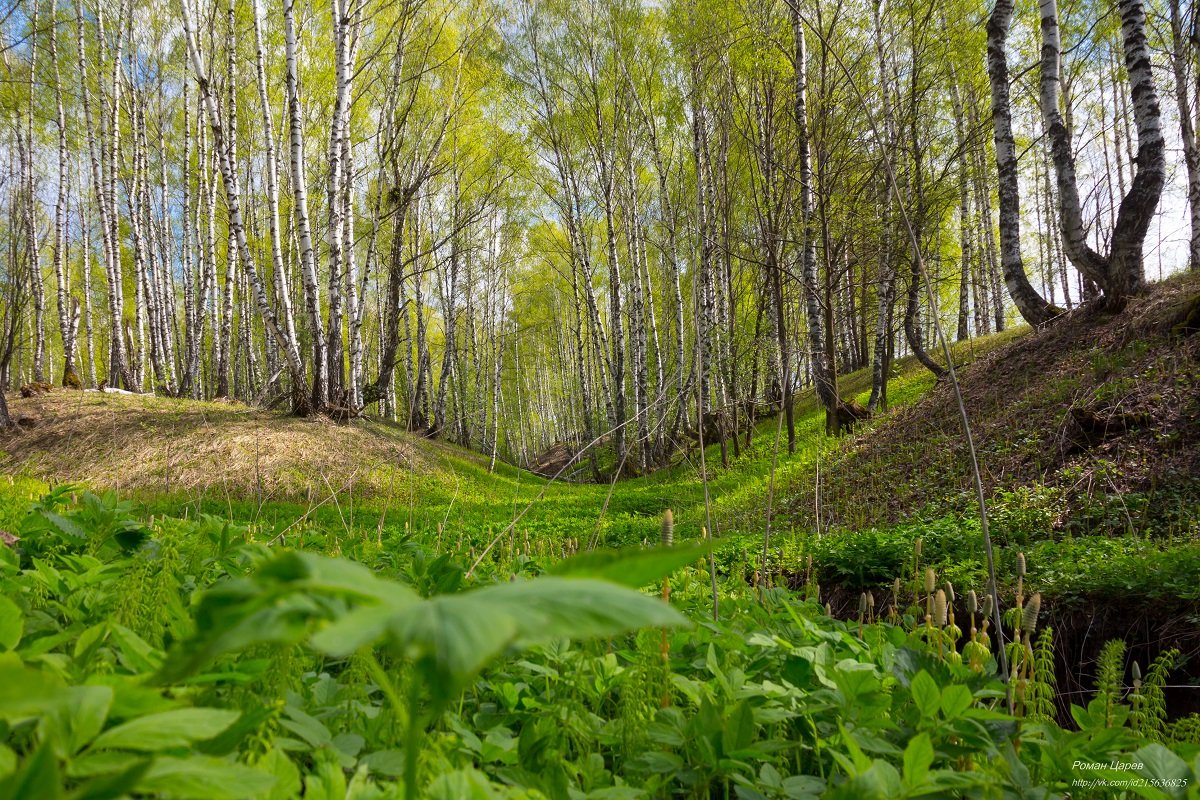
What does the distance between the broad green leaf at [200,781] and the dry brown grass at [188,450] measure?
22.6ft

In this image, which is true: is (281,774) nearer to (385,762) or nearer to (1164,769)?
(385,762)

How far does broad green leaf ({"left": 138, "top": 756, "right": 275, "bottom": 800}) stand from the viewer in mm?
458

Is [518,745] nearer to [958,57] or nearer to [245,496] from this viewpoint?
[245,496]

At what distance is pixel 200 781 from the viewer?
18.7 inches

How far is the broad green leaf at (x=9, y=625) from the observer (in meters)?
0.75

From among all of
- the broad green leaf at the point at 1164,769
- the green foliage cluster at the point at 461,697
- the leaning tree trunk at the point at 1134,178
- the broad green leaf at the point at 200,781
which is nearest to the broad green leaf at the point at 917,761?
the green foliage cluster at the point at 461,697

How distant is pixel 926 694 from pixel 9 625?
136cm

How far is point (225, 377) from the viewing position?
1388cm

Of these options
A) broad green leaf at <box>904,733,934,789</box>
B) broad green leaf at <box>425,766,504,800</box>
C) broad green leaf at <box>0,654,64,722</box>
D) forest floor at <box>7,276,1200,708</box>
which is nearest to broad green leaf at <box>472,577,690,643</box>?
broad green leaf at <box>0,654,64,722</box>

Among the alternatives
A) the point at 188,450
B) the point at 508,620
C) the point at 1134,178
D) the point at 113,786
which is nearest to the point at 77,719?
the point at 113,786

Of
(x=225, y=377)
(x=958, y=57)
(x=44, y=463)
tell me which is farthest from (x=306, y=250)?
(x=958, y=57)

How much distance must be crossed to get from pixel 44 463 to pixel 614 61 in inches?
510

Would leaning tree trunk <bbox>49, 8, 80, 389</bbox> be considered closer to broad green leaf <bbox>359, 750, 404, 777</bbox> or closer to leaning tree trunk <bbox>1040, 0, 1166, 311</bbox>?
broad green leaf <bbox>359, 750, 404, 777</bbox>

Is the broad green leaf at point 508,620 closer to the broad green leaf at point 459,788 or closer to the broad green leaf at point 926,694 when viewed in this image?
the broad green leaf at point 459,788
